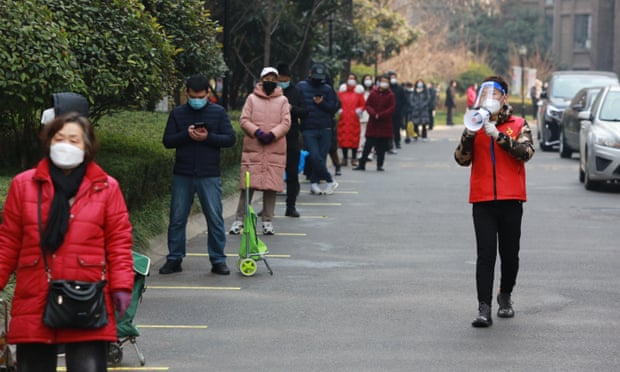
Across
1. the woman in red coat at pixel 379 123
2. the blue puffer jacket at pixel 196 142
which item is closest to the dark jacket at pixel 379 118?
the woman in red coat at pixel 379 123

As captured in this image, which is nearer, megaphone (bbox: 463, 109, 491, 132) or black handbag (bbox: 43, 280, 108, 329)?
black handbag (bbox: 43, 280, 108, 329)

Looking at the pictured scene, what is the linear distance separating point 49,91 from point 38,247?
570 centimetres

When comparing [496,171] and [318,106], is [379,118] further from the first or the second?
[496,171]

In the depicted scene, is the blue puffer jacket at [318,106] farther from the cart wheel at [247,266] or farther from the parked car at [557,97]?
the parked car at [557,97]

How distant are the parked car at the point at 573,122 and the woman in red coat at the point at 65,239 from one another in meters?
20.5

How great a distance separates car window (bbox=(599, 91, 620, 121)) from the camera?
20.2m

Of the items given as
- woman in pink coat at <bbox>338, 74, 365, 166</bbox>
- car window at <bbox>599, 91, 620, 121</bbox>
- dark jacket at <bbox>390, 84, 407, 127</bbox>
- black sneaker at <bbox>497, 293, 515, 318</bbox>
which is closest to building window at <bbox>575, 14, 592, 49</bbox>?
dark jacket at <bbox>390, 84, 407, 127</bbox>

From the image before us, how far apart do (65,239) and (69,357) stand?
1.63 ft

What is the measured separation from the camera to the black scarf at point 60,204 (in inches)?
214

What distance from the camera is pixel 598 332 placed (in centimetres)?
866

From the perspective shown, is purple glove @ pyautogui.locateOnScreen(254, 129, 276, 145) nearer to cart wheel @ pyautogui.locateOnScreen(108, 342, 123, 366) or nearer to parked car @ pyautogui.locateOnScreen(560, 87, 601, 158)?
cart wheel @ pyautogui.locateOnScreen(108, 342, 123, 366)

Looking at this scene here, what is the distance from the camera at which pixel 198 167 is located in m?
11.1

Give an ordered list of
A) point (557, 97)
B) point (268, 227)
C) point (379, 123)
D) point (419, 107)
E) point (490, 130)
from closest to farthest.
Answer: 1. point (490, 130)
2. point (268, 227)
3. point (379, 123)
4. point (557, 97)
5. point (419, 107)

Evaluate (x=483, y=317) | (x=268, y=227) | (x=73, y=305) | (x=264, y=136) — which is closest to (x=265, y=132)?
(x=264, y=136)
